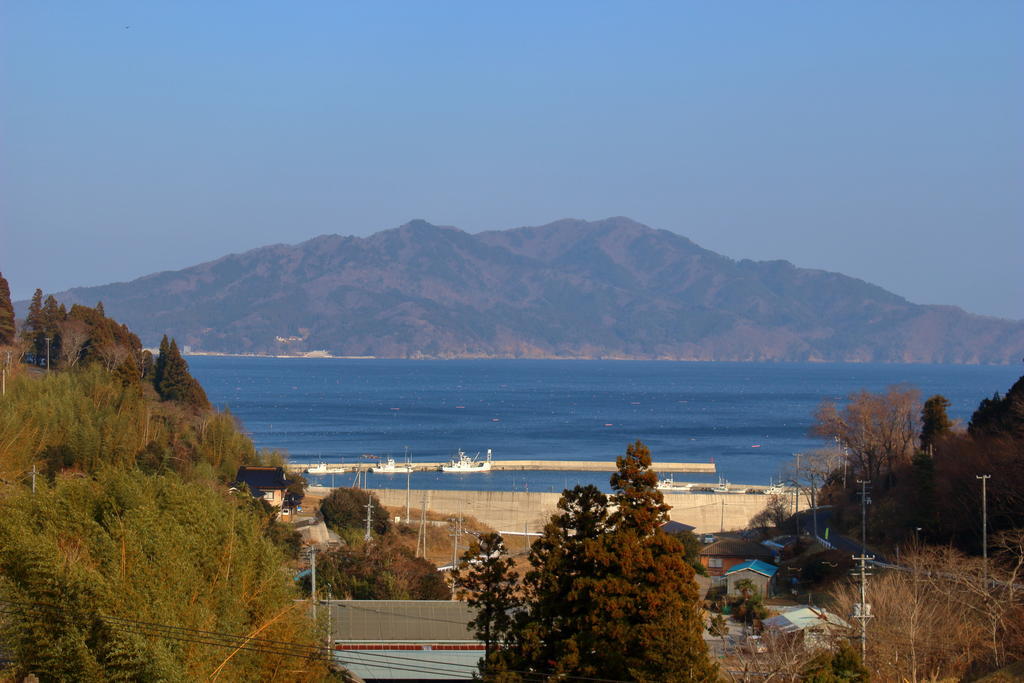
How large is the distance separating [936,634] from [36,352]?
31687mm

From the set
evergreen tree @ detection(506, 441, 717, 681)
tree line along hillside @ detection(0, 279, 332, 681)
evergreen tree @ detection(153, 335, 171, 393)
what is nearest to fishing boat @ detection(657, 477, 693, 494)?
evergreen tree @ detection(153, 335, 171, 393)

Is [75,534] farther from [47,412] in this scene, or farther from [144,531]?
[47,412]

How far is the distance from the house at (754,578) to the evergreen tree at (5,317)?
25.4 m

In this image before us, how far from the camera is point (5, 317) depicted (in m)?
36.9

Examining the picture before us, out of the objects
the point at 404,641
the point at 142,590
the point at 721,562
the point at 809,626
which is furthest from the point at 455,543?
the point at 142,590

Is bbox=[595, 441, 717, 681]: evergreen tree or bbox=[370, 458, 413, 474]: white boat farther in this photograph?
bbox=[370, 458, 413, 474]: white boat

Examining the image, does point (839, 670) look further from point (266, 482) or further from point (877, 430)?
point (877, 430)

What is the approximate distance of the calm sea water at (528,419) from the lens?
200ft

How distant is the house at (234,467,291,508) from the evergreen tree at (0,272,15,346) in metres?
Answer: 11.6

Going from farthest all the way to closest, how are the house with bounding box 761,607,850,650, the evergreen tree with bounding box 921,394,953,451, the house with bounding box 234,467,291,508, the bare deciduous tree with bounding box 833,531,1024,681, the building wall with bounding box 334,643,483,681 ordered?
1. the house with bounding box 234,467,291,508
2. the evergreen tree with bounding box 921,394,953,451
3. the building wall with bounding box 334,643,483,681
4. the house with bounding box 761,607,850,650
5. the bare deciduous tree with bounding box 833,531,1024,681

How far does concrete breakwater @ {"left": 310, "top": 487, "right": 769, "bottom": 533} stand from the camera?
35.8 m

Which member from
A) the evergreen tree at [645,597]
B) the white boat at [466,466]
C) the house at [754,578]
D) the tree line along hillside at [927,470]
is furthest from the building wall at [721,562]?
the white boat at [466,466]

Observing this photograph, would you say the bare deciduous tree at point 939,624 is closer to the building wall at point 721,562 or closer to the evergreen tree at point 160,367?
the building wall at point 721,562

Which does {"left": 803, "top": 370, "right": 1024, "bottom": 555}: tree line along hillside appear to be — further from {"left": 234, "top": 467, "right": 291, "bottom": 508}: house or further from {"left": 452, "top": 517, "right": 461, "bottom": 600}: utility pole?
{"left": 234, "top": 467, "right": 291, "bottom": 508}: house
